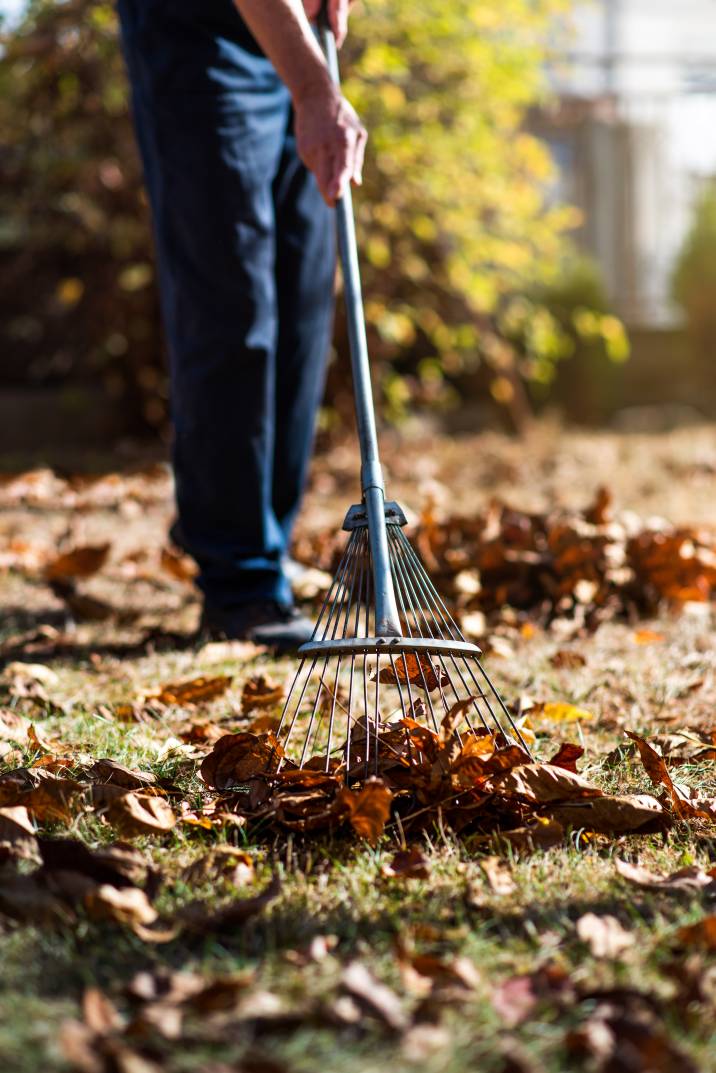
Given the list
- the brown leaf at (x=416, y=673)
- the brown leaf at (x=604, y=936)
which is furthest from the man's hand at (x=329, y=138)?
the brown leaf at (x=604, y=936)

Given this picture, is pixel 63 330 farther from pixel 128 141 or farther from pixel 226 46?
pixel 226 46

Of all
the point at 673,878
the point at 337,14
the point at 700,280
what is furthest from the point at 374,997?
the point at 700,280

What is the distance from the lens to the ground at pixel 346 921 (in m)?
0.93

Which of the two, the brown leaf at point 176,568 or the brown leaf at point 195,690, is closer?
the brown leaf at point 195,690

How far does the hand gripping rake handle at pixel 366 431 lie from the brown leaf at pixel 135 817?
0.34m

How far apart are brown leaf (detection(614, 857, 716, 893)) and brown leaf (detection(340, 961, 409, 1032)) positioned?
357 mm

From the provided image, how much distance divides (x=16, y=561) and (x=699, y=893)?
95.1 inches

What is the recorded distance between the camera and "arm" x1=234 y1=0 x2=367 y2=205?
192 centimetres

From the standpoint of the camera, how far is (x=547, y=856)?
1346 mm

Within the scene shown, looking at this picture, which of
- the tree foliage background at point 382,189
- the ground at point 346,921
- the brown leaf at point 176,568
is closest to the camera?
the ground at point 346,921

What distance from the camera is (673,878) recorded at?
1.27m

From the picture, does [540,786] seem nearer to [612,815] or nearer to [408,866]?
[612,815]

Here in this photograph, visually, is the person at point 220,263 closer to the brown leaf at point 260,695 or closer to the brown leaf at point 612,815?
the brown leaf at point 260,695

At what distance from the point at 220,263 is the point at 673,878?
1.51 meters
